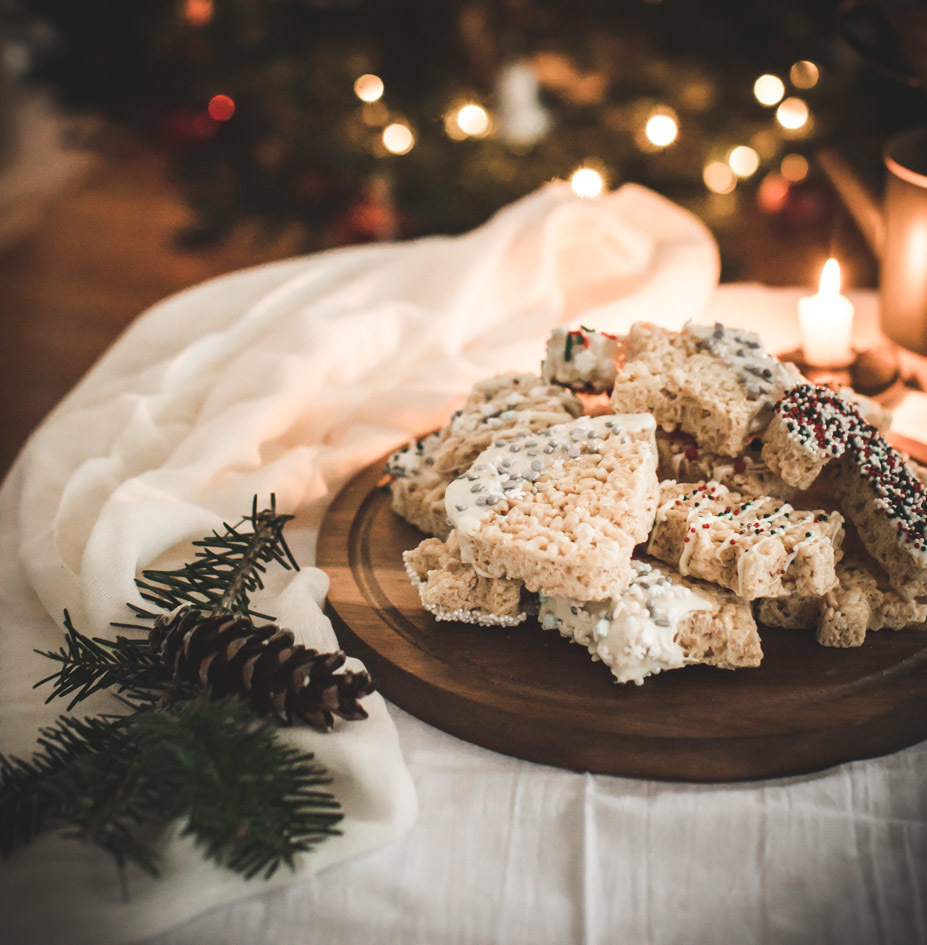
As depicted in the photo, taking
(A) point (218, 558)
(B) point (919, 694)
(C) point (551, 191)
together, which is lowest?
(B) point (919, 694)

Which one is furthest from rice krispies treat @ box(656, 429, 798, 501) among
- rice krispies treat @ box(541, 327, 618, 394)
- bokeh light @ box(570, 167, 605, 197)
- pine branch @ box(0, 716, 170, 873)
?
bokeh light @ box(570, 167, 605, 197)

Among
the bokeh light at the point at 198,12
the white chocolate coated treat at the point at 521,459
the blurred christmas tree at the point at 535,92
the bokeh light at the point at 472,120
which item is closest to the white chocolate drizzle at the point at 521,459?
the white chocolate coated treat at the point at 521,459

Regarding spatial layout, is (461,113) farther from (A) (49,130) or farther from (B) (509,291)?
(A) (49,130)

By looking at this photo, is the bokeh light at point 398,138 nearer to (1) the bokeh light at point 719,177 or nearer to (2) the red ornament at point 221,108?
(2) the red ornament at point 221,108

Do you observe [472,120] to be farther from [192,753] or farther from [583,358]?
[192,753]

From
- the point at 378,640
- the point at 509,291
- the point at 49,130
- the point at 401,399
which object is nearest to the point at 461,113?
the point at 509,291
